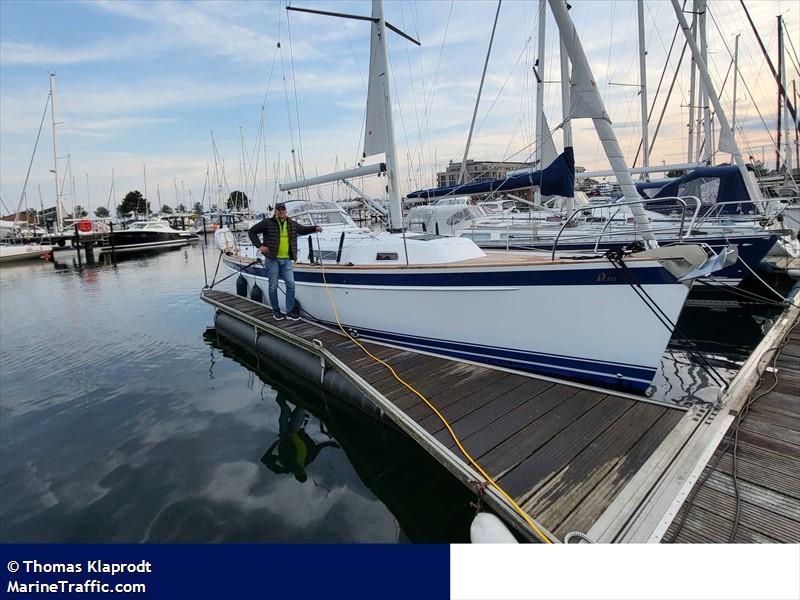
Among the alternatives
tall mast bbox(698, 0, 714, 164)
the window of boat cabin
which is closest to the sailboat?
the window of boat cabin

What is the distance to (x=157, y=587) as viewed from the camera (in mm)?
2219

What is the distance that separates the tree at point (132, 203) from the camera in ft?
261

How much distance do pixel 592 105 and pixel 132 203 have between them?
305ft

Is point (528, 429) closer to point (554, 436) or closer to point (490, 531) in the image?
point (554, 436)

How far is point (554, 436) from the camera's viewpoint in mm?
3980

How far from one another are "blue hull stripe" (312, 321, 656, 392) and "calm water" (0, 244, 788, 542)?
4.84 feet

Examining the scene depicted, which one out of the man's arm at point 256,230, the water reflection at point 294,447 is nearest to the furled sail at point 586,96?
the man's arm at point 256,230

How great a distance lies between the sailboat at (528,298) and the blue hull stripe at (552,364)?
13 millimetres

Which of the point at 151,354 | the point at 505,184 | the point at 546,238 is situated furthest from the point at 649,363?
the point at 151,354

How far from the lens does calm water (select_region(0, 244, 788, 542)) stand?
396 centimetres

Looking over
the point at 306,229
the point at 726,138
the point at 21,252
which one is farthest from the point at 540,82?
the point at 21,252

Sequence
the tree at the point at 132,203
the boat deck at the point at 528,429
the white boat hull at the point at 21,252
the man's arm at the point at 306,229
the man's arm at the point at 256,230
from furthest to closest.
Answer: the tree at the point at 132,203 → the white boat hull at the point at 21,252 → the man's arm at the point at 306,229 → the man's arm at the point at 256,230 → the boat deck at the point at 528,429

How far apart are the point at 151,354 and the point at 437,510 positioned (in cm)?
747

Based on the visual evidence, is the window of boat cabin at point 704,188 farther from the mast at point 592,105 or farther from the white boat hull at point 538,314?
the white boat hull at point 538,314
